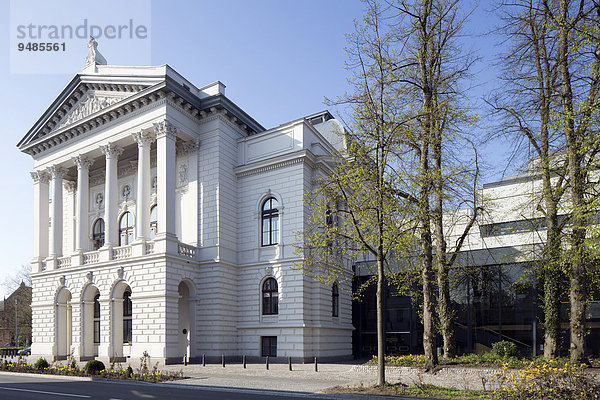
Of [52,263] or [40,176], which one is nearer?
[52,263]

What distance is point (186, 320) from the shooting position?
105 ft

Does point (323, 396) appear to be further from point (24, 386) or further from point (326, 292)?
point (326, 292)

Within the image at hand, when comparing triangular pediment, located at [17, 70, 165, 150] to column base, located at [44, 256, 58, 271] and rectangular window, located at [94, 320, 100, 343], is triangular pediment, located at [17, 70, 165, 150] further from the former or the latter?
rectangular window, located at [94, 320, 100, 343]

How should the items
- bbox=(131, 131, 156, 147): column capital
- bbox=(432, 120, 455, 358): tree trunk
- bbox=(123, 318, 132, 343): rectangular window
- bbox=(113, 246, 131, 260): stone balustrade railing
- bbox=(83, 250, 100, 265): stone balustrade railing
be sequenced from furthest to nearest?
bbox=(83, 250, 100, 265): stone balustrade railing
bbox=(123, 318, 132, 343): rectangular window
bbox=(131, 131, 156, 147): column capital
bbox=(113, 246, 131, 260): stone balustrade railing
bbox=(432, 120, 455, 358): tree trunk

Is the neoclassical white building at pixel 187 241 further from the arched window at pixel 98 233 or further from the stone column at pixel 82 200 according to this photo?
the arched window at pixel 98 233

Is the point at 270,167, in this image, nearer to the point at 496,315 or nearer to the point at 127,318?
the point at 127,318

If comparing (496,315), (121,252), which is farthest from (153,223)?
(496,315)

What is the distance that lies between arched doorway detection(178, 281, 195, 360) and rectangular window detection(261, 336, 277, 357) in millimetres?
4347

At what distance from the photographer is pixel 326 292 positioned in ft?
103

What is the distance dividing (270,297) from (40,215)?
69.6 feet

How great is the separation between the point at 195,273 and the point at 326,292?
27.9 feet

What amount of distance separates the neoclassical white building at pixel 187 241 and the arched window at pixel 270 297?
0.08 m

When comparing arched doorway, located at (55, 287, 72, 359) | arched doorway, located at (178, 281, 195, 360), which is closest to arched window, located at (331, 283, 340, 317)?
arched doorway, located at (178, 281, 195, 360)

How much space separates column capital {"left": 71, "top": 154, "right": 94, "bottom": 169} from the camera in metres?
36.2
